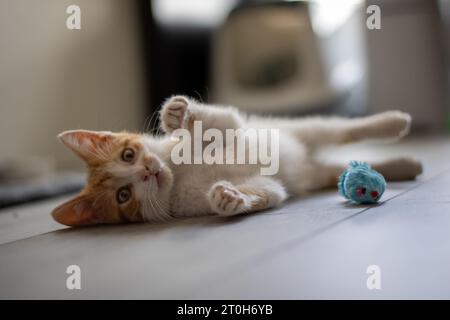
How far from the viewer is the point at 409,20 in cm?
425

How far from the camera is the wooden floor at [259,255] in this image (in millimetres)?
839

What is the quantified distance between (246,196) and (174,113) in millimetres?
287

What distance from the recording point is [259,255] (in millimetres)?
1005

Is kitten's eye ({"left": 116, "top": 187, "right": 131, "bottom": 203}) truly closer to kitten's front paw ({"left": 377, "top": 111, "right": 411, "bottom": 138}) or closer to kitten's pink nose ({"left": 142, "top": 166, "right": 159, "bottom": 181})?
kitten's pink nose ({"left": 142, "top": 166, "right": 159, "bottom": 181})

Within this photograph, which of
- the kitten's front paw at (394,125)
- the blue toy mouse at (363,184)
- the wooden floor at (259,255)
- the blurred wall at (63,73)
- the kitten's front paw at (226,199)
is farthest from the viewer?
the blurred wall at (63,73)

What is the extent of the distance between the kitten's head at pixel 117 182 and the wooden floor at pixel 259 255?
0.05 meters

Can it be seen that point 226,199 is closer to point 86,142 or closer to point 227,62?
point 86,142

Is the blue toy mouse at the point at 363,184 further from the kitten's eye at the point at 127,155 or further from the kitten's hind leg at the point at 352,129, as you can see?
the kitten's eye at the point at 127,155

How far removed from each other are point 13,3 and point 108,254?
2629mm

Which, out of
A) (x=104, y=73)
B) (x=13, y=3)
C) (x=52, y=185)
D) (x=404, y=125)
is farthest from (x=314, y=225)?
(x=104, y=73)

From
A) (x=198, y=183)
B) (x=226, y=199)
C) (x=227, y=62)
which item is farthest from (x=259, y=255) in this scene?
(x=227, y=62)

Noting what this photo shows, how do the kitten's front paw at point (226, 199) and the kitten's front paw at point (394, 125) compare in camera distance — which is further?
the kitten's front paw at point (394, 125)

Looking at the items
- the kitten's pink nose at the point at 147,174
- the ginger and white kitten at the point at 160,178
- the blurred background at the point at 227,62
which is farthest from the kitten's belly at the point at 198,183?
the blurred background at the point at 227,62

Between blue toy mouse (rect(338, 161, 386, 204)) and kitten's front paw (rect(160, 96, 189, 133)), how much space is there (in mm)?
451
